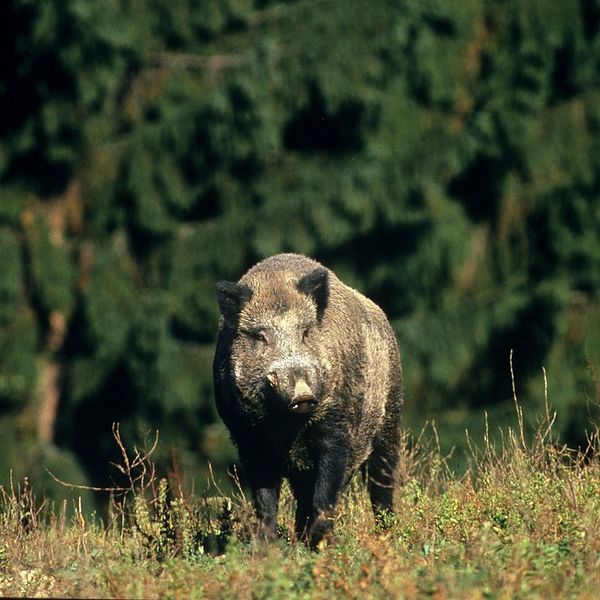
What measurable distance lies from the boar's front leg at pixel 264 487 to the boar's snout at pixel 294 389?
579 millimetres

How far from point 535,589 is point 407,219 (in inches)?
626

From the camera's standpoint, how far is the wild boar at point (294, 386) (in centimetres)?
945

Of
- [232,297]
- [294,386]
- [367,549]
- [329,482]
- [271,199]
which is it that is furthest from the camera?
[271,199]

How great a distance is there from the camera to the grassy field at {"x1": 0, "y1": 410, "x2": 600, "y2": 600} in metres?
7.30

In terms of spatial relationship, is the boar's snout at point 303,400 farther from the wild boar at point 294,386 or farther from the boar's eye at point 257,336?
the boar's eye at point 257,336

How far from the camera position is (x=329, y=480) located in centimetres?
956

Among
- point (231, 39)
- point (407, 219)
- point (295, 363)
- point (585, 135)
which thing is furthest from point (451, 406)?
point (295, 363)

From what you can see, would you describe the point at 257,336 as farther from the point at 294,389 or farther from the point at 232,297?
the point at 294,389

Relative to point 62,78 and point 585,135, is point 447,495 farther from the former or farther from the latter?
point 585,135

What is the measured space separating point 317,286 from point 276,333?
44 centimetres

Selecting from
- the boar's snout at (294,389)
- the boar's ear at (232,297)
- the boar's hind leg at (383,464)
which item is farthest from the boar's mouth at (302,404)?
the boar's hind leg at (383,464)

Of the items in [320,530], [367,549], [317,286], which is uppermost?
[317,286]

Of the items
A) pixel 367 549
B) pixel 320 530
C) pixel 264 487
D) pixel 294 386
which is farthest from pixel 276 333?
pixel 367 549

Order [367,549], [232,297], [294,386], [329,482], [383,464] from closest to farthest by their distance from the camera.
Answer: [367,549], [294,386], [329,482], [232,297], [383,464]
